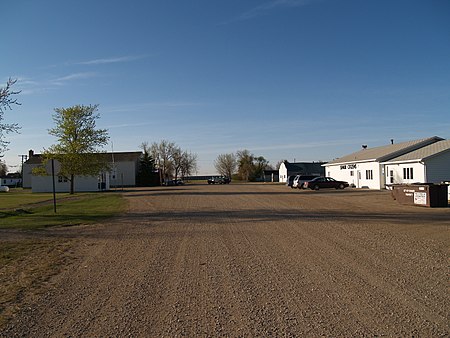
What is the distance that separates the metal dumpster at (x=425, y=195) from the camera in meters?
20.9

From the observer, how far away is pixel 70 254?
972 cm

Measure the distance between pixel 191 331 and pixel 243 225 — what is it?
974 cm

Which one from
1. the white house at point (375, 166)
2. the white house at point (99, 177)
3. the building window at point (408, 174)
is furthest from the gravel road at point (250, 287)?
the white house at point (99, 177)

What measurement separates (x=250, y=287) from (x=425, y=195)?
58.9ft

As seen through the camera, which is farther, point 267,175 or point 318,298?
point 267,175

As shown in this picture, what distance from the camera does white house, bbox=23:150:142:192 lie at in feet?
179

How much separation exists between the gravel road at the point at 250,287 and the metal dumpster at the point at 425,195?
9.59 metres

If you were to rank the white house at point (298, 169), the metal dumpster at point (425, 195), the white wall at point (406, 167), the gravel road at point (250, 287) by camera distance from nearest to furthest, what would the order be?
the gravel road at point (250, 287) → the metal dumpster at point (425, 195) → the white wall at point (406, 167) → the white house at point (298, 169)

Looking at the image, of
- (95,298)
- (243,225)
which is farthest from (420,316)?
(243,225)

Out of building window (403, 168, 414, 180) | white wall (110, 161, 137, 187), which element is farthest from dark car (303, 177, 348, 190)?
white wall (110, 161, 137, 187)

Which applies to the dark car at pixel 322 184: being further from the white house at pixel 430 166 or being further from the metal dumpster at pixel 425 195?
the metal dumpster at pixel 425 195

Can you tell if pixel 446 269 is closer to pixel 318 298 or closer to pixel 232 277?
pixel 318 298

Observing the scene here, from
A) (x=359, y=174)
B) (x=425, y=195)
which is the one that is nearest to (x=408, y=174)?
(x=359, y=174)

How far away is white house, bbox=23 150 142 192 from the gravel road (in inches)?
1531
